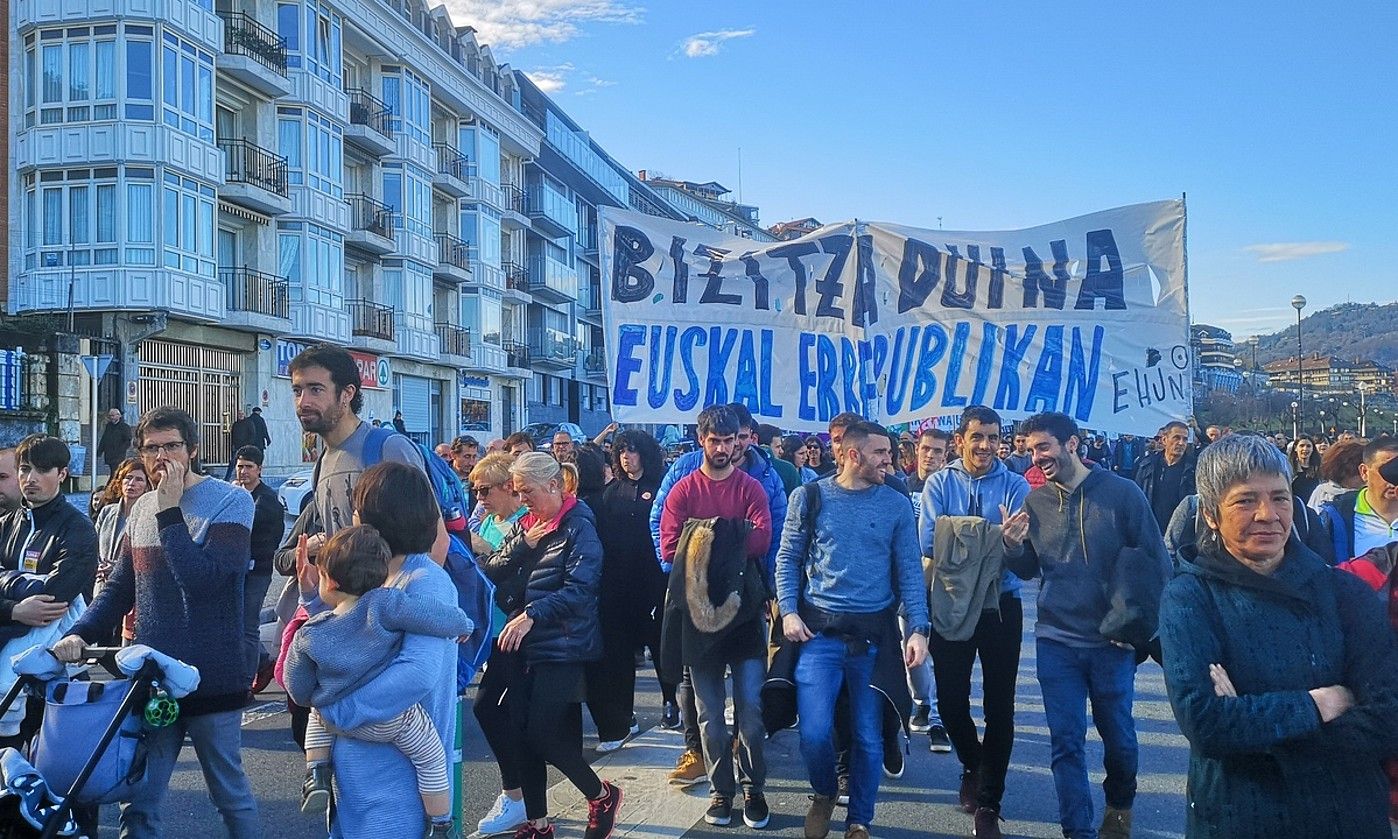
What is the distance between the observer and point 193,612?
3.87m

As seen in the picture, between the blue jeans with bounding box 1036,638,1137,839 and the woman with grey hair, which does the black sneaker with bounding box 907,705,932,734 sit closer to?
the blue jeans with bounding box 1036,638,1137,839

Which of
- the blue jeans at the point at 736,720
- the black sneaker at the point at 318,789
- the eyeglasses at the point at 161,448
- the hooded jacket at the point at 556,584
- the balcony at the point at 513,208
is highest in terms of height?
the balcony at the point at 513,208

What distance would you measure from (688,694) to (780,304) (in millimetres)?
2924

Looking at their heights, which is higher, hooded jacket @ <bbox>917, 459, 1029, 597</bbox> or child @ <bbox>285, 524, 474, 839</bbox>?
hooded jacket @ <bbox>917, 459, 1029, 597</bbox>

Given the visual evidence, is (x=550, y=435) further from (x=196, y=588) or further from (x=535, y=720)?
(x=196, y=588)

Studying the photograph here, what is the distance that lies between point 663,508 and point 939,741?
7.54 feet

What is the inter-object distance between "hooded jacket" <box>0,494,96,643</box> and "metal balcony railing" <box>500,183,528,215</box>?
42624 millimetres

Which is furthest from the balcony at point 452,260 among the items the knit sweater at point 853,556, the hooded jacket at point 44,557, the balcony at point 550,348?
the knit sweater at point 853,556

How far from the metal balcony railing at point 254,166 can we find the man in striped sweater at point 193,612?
84.7 feet

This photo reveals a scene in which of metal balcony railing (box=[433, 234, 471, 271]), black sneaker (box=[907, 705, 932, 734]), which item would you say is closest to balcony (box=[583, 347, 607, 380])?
metal balcony railing (box=[433, 234, 471, 271])

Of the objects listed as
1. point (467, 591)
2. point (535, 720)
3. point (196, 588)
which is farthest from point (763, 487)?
point (196, 588)

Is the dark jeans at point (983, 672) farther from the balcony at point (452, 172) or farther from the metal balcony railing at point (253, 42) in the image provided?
the balcony at point (452, 172)

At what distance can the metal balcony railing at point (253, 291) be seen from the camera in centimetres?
2762

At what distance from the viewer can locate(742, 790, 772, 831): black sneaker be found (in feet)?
16.2
